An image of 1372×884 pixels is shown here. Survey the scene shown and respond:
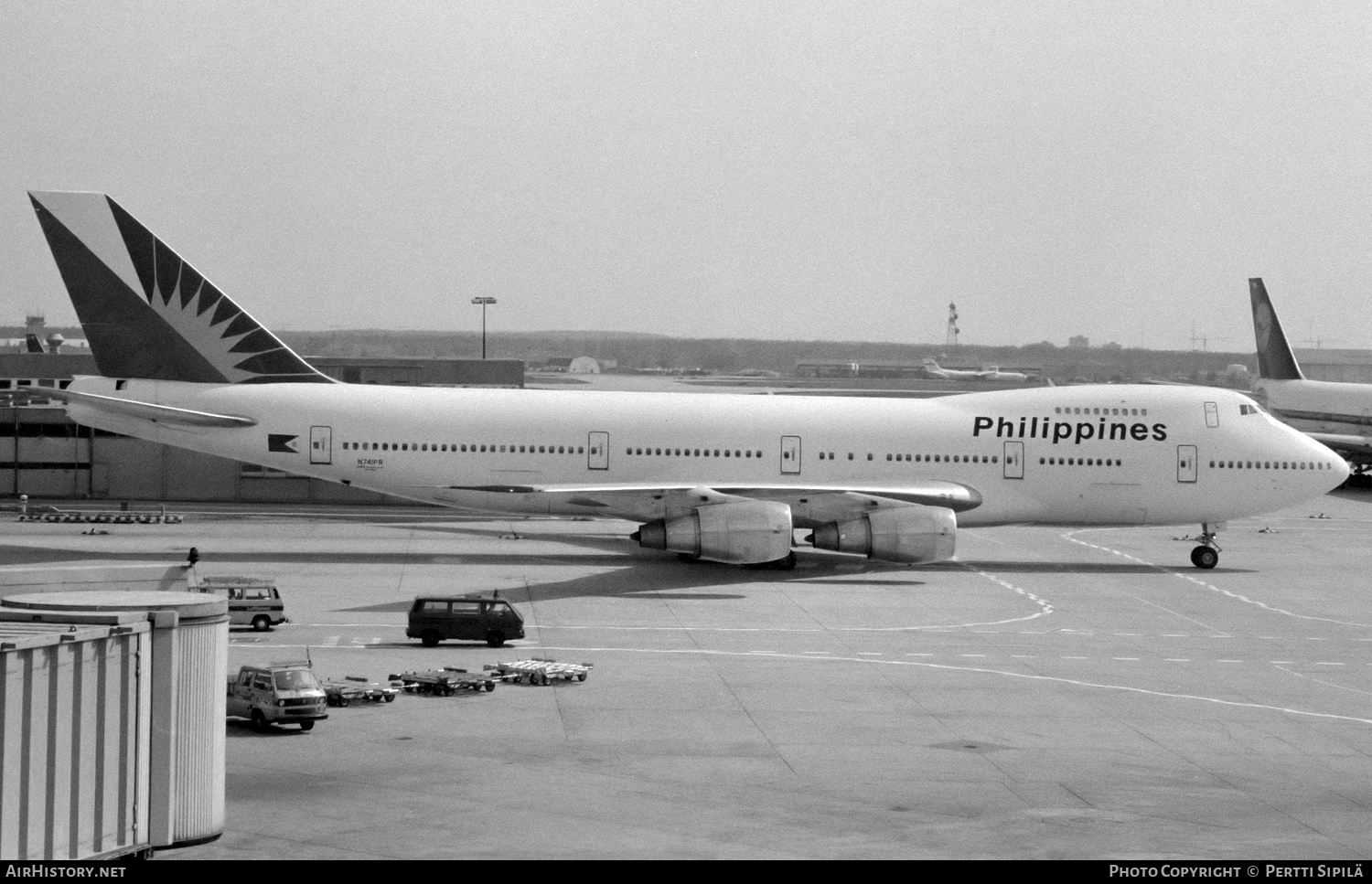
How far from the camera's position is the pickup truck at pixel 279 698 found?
2142cm

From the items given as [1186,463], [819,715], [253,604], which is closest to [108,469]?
[253,604]

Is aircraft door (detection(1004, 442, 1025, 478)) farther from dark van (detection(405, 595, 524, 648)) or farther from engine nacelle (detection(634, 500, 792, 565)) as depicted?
dark van (detection(405, 595, 524, 648))

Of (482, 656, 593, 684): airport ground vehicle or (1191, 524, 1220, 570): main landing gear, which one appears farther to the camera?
(1191, 524, 1220, 570): main landing gear

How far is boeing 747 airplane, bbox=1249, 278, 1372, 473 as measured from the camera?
257 feet

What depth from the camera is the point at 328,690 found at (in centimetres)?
2358

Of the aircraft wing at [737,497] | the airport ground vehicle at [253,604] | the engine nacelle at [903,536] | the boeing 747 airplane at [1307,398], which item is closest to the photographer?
the airport ground vehicle at [253,604]

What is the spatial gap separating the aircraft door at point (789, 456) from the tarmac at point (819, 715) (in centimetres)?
293

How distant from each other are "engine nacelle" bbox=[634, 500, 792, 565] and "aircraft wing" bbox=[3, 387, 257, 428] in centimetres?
1266

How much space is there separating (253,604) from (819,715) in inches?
486

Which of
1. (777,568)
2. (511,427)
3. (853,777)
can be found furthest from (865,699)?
(511,427)

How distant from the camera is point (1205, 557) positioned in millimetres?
→ 43531

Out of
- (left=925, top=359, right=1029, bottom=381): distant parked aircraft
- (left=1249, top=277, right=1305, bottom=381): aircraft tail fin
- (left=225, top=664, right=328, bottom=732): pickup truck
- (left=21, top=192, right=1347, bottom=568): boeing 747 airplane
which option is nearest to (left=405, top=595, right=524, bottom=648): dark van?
(left=225, top=664, right=328, bottom=732): pickup truck

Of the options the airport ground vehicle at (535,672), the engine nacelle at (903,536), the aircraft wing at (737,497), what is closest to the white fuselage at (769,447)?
the aircraft wing at (737,497)

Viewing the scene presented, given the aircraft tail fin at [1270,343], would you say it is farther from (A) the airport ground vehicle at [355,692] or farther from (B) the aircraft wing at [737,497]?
(A) the airport ground vehicle at [355,692]
